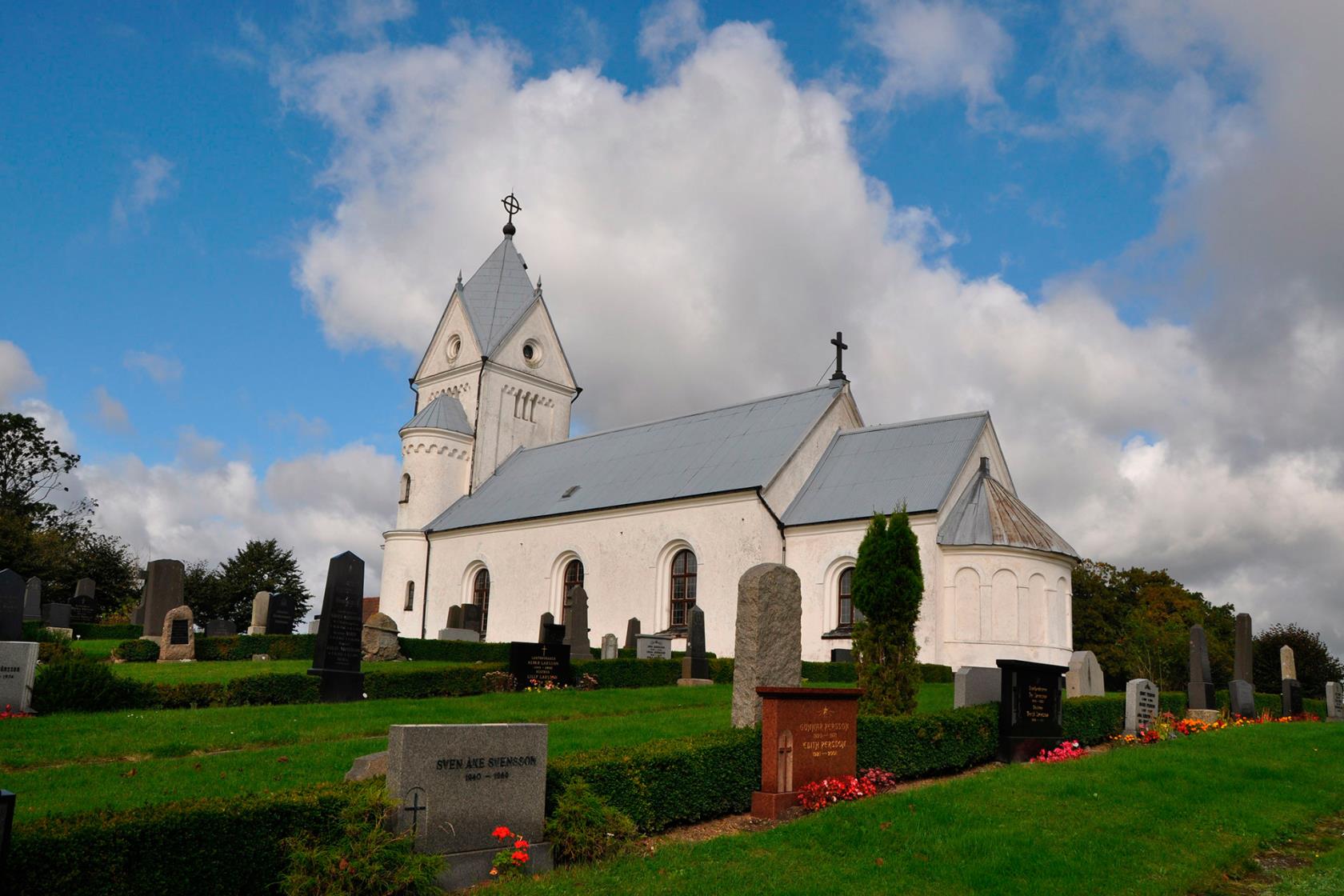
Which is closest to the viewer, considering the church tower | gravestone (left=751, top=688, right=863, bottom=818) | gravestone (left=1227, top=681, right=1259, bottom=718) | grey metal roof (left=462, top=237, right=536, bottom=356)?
gravestone (left=751, top=688, right=863, bottom=818)

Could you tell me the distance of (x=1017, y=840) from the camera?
24.9 feet

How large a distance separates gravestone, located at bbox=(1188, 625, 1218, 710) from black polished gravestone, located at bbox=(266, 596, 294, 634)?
23.1 meters

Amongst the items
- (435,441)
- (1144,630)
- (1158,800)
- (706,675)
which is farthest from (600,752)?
(1144,630)

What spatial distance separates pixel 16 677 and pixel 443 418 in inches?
1105

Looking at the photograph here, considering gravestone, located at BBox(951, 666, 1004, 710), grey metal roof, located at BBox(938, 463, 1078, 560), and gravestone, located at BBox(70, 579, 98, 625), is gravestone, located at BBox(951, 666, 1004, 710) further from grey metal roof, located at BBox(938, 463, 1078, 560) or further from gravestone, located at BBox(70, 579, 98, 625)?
gravestone, located at BBox(70, 579, 98, 625)

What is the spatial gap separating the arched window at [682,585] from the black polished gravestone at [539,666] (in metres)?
11.8

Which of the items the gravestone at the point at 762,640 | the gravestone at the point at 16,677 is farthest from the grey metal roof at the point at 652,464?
the gravestone at the point at 16,677

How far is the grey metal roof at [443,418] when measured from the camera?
1575 inches

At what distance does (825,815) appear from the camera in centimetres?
849

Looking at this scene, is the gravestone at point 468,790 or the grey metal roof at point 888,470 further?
the grey metal roof at point 888,470

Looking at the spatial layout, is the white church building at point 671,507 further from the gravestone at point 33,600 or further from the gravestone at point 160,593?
the gravestone at point 33,600

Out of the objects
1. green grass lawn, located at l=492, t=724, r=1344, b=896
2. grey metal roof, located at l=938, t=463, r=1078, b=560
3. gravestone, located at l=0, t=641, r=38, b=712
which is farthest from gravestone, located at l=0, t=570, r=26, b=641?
grey metal roof, located at l=938, t=463, r=1078, b=560

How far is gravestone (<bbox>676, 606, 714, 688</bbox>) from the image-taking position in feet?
67.3

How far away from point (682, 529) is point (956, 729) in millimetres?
18838
